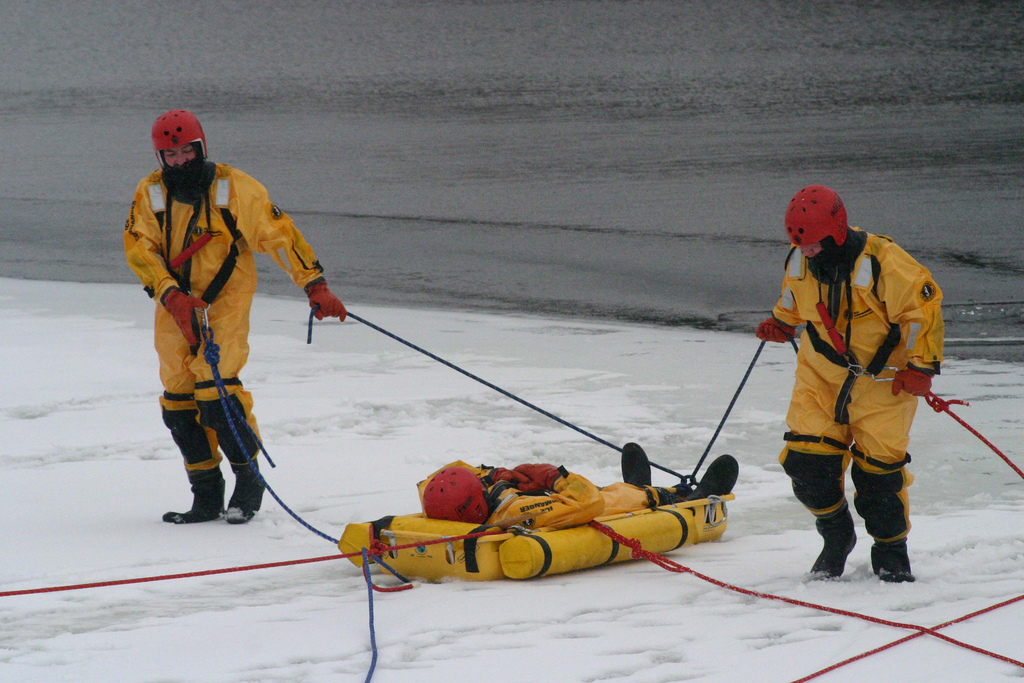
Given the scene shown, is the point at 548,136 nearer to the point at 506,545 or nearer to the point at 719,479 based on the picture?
the point at 719,479

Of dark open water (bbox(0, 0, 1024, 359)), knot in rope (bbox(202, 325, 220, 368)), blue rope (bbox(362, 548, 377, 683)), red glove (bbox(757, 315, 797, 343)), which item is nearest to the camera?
blue rope (bbox(362, 548, 377, 683))

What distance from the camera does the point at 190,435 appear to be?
11.9ft

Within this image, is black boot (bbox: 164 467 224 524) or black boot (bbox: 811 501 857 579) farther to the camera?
black boot (bbox: 164 467 224 524)

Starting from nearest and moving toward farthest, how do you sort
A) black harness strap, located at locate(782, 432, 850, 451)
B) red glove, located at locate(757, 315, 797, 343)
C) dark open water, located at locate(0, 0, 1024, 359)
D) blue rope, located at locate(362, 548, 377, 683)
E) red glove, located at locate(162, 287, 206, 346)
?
blue rope, located at locate(362, 548, 377, 683) → black harness strap, located at locate(782, 432, 850, 451) → red glove, located at locate(757, 315, 797, 343) → red glove, located at locate(162, 287, 206, 346) → dark open water, located at locate(0, 0, 1024, 359)

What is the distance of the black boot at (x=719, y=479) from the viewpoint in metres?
3.54

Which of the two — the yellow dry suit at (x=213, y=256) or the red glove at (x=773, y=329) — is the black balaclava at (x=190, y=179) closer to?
the yellow dry suit at (x=213, y=256)

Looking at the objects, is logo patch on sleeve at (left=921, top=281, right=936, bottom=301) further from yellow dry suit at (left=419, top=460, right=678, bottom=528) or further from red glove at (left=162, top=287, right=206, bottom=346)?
red glove at (left=162, top=287, right=206, bottom=346)

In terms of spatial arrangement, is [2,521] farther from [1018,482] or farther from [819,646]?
[1018,482]

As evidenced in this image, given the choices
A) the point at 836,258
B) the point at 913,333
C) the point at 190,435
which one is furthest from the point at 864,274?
the point at 190,435

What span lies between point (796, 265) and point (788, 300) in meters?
0.14

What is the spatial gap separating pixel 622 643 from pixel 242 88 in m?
20.6

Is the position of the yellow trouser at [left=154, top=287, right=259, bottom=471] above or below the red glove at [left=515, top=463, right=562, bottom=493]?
above

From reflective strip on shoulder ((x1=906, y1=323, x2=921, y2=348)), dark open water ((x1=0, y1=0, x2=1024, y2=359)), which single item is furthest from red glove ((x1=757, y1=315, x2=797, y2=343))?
dark open water ((x1=0, y1=0, x2=1024, y2=359))

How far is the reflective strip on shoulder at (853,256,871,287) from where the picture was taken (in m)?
2.67
